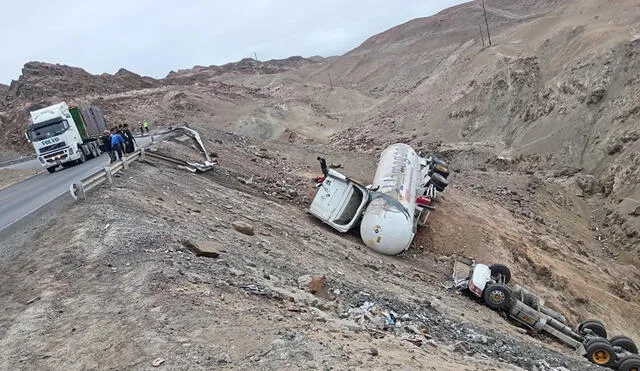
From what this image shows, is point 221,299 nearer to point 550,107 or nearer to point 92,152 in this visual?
point 92,152

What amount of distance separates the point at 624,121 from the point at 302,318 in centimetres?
2223

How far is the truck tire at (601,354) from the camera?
1020 cm

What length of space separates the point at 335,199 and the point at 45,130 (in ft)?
52.6

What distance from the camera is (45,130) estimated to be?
2455 cm

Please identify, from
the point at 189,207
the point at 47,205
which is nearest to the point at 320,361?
the point at 189,207

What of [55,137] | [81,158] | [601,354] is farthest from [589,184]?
[55,137]

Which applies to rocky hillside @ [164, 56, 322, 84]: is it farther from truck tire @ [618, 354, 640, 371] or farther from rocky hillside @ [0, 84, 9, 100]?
truck tire @ [618, 354, 640, 371]

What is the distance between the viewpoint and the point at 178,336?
6430mm

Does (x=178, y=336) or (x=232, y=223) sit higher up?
(x=178, y=336)

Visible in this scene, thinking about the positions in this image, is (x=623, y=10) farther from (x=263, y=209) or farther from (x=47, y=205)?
(x=47, y=205)

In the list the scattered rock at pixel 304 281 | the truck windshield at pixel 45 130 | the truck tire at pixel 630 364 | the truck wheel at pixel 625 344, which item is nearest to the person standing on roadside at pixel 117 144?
the truck windshield at pixel 45 130

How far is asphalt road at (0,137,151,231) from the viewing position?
15164 millimetres

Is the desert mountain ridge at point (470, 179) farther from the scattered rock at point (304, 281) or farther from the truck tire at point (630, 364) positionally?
the truck tire at point (630, 364)

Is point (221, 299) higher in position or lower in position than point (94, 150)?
higher
